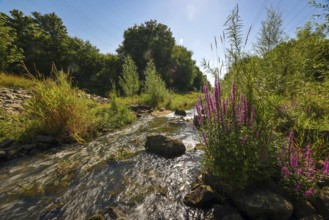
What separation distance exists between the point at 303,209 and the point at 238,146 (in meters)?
1.28

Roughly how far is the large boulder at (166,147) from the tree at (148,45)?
31.1 metres

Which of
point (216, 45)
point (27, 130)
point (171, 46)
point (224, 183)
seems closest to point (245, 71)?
point (216, 45)

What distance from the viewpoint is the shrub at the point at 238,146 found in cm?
288

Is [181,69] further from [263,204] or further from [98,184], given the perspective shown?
[263,204]

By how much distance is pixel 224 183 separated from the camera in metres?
3.20

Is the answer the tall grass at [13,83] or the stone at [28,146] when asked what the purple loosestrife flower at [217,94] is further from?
the tall grass at [13,83]

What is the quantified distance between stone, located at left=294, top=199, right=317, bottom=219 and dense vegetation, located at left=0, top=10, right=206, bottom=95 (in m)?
16.5

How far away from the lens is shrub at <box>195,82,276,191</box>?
288 centimetres

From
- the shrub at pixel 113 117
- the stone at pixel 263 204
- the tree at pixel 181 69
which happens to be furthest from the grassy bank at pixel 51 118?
the tree at pixel 181 69

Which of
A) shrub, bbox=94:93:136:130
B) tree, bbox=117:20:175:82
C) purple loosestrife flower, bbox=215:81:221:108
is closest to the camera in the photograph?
purple loosestrife flower, bbox=215:81:221:108

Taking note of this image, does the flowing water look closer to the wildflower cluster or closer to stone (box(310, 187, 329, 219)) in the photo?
the wildflower cluster

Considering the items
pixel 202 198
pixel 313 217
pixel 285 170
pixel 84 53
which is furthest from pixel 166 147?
pixel 84 53

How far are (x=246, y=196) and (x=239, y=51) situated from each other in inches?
101

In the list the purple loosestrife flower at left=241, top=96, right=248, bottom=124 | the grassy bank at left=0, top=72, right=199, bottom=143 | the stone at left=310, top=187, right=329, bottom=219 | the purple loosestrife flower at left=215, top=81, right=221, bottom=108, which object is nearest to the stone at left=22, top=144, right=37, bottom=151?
the grassy bank at left=0, top=72, right=199, bottom=143
